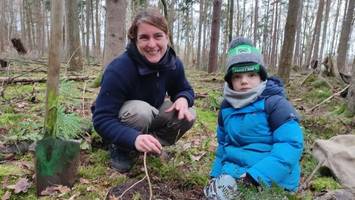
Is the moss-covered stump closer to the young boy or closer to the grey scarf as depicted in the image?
the young boy

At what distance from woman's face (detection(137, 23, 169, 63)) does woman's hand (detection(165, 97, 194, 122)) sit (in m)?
0.37

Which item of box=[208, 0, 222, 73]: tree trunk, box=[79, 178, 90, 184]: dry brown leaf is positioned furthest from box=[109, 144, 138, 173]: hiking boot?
box=[208, 0, 222, 73]: tree trunk

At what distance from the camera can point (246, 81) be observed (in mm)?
2324

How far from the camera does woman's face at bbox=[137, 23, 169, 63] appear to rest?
2.57 metres

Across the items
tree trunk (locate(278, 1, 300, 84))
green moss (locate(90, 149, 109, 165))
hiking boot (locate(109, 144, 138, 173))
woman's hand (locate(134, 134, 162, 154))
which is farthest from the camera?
tree trunk (locate(278, 1, 300, 84))

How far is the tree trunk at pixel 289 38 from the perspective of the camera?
665cm

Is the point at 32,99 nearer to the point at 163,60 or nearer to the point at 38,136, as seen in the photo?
the point at 38,136

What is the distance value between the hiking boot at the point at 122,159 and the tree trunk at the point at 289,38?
490 cm

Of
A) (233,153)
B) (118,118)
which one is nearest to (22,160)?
(118,118)

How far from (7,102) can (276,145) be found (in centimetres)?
378

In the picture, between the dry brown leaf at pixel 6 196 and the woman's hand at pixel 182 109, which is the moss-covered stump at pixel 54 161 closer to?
the dry brown leaf at pixel 6 196

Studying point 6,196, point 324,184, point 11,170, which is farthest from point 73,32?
Result: point 324,184

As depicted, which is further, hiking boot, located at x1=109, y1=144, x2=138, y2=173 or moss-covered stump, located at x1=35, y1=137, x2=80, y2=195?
hiking boot, located at x1=109, y1=144, x2=138, y2=173

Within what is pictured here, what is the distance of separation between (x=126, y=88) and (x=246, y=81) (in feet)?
2.90
